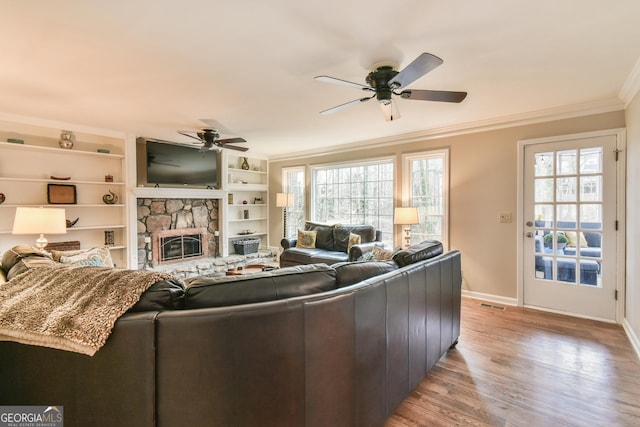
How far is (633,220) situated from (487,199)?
1.40 metres

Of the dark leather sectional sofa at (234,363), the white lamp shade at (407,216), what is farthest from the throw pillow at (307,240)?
the dark leather sectional sofa at (234,363)

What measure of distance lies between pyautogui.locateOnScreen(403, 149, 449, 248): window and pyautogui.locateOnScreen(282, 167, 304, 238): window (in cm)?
247

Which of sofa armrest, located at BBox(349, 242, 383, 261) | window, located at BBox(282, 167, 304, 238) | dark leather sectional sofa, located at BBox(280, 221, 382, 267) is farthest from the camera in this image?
window, located at BBox(282, 167, 304, 238)

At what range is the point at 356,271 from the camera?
1.68m

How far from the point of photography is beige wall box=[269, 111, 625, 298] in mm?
3760

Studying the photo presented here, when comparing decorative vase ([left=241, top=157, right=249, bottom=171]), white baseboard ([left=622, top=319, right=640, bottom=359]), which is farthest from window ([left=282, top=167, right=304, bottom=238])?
white baseboard ([left=622, top=319, right=640, bottom=359])

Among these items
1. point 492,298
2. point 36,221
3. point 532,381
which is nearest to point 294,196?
point 492,298

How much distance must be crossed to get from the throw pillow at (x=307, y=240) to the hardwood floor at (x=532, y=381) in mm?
2816

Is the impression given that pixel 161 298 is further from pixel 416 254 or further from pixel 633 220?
pixel 633 220

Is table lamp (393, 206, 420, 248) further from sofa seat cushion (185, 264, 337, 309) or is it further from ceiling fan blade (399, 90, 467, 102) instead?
sofa seat cushion (185, 264, 337, 309)

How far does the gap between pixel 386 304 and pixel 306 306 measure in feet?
1.87

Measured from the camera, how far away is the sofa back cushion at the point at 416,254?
2.06 metres

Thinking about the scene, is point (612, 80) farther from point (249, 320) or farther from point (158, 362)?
point (158, 362)

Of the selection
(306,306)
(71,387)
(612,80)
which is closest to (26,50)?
(71,387)
